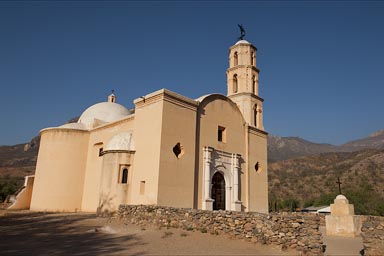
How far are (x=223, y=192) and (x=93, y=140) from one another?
9014mm

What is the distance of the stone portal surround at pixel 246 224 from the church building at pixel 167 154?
120cm

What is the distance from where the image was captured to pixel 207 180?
1576 centimetres

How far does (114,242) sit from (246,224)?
13.3 ft

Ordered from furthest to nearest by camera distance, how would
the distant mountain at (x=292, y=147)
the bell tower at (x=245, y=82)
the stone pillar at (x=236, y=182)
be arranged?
the distant mountain at (x=292, y=147) < the bell tower at (x=245, y=82) < the stone pillar at (x=236, y=182)

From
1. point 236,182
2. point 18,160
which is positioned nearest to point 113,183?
point 236,182

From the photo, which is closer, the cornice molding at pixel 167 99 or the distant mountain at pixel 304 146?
the cornice molding at pixel 167 99

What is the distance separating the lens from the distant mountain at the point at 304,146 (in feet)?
357

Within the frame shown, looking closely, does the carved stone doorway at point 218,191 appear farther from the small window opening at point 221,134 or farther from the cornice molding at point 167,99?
the cornice molding at point 167,99

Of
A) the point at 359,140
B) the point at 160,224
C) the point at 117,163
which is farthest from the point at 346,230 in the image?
the point at 359,140

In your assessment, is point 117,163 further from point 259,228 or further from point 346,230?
point 346,230

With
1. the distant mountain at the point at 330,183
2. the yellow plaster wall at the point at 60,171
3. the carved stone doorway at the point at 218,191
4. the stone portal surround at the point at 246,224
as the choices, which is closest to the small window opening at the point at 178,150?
the carved stone doorway at the point at 218,191

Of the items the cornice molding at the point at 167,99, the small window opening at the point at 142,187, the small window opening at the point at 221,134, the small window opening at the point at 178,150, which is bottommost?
the small window opening at the point at 142,187

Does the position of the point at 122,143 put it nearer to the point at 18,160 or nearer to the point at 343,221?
the point at 343,221

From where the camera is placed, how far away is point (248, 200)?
18.3 metres
